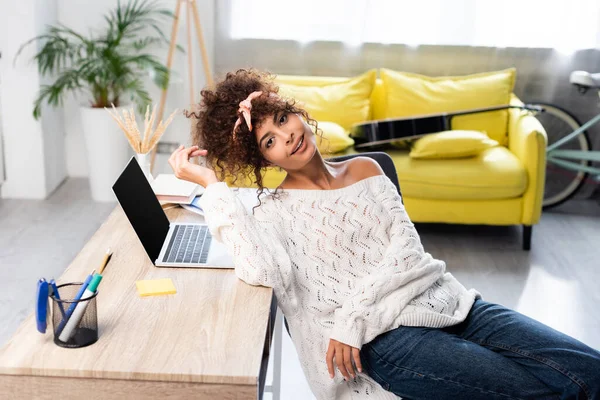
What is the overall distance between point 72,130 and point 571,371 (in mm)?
3769

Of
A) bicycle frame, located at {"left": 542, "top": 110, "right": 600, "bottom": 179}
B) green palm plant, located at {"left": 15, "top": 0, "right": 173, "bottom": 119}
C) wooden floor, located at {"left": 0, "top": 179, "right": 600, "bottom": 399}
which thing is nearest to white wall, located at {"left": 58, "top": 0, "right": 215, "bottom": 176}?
green palm plant, located at {"left": 15, "top": 0, "right": 173, "bottom": 119}

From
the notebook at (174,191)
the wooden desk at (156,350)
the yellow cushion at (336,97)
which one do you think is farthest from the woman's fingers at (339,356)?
the yellow cushion at (336,97)

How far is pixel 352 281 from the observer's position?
5.96ft

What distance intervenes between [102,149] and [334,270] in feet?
9.20

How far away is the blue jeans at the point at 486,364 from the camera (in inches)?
62.8

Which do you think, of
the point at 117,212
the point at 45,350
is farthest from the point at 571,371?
the point at 117,212

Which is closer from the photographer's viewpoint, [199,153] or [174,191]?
[199,153]

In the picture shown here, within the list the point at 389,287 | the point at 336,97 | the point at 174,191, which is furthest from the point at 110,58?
the point at 389,287

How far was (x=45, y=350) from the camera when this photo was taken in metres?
1.41

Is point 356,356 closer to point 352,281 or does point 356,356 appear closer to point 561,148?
point 352,281

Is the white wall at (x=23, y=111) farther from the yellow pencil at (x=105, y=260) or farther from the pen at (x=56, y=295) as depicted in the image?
the pen at (x=56, y=295)

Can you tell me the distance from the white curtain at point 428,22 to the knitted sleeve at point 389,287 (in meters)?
2.83

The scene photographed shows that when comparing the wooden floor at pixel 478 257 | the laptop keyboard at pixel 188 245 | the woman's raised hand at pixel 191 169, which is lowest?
the wooden floor at pixel 478 257

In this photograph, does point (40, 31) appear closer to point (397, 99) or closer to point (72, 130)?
point (72, 130)
